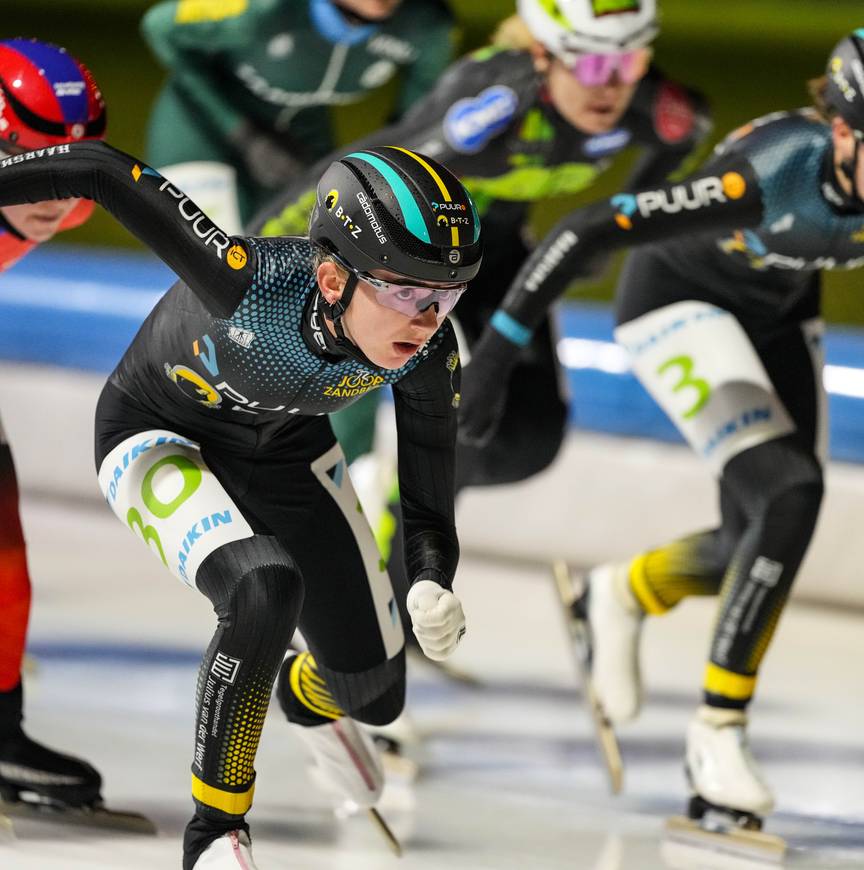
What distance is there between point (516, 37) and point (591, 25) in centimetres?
32

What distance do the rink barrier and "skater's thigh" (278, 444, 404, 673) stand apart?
8.80 feet

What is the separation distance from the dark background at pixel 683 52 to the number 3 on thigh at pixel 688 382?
494 centimetres

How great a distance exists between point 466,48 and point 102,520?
13.8 ft

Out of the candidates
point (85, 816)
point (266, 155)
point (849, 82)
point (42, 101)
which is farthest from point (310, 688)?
point (266, 155)

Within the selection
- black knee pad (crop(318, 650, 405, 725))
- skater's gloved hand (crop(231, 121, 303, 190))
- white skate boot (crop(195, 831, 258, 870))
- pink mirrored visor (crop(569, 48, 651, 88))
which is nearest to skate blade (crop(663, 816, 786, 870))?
black knee pad (crop(318, 650, 405, 725))

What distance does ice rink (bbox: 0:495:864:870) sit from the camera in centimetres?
337

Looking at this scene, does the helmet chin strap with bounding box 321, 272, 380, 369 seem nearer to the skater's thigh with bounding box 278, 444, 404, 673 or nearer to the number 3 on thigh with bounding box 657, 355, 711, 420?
the skater's thigh with bounding box 278, 444, 404, 673

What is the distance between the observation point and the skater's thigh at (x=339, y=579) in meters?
3.05

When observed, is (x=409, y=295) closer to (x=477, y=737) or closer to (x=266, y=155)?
(x=477, y=737)

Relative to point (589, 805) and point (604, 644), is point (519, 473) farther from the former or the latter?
point (589, 805)

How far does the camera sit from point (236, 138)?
5062 millimetres

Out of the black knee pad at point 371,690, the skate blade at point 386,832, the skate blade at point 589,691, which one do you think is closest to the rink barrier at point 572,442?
the skate blade at point 589,691

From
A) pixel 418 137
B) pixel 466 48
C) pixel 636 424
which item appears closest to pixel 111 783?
pixel 418 137

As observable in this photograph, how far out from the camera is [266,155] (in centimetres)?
505
